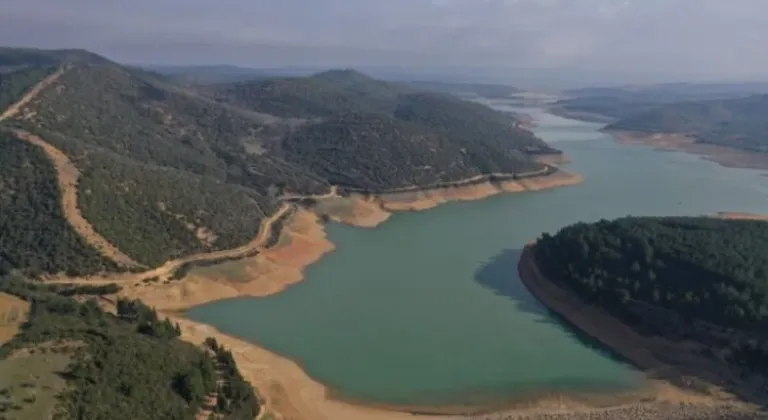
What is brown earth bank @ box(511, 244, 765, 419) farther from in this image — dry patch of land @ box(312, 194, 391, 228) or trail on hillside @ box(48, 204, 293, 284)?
dry patch of land @ box(312, 194, 391, 228)

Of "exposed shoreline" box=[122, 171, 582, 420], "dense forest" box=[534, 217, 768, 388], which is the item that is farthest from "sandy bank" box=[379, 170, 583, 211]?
"dense forest" box=[534, 217, 768, 388]

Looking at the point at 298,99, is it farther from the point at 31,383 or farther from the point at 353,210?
the point at 31,383

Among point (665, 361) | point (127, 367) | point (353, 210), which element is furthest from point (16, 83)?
point (665, 361)

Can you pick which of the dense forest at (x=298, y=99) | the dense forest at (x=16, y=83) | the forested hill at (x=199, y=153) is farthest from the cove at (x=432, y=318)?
the dense forest at (x=298, y=99)

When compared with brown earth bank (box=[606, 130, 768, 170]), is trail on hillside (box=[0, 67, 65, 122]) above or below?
above

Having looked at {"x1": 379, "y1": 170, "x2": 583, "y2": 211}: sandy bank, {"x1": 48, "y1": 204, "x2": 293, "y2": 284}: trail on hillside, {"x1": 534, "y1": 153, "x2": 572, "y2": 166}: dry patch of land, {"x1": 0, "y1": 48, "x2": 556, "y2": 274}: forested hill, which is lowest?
{"x1": 48, "y1": 204, "x2": 293, "y2": 284}: trail on hillside

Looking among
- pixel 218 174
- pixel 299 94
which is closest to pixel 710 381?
pixel 218 174

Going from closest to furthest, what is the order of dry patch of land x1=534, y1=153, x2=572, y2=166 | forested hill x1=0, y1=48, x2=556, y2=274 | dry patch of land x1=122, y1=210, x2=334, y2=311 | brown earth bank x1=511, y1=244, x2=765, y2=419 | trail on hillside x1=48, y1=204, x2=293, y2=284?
brown earth bank x1=511, y1=244, x2=765, y2=419, trail on hillside x1=48, y1=204, x2=293, y2=284, dry patch of land x1=122, y1=210, x2=334, y2=311, forested hill x1=0, y1=48, x2=556, y2=274, dry patch of land x1=534, y1=153, x2=572, y2=166

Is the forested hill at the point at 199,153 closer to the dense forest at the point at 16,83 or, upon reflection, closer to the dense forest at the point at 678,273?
the dense forest at the point at 16,83

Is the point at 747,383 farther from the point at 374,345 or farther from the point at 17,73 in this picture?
the point at 17,73
